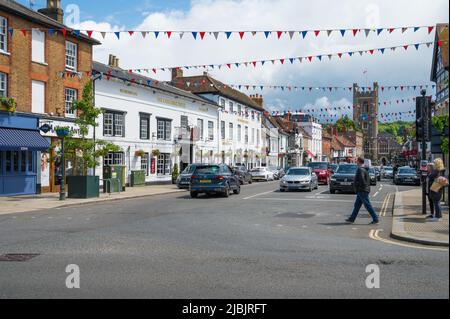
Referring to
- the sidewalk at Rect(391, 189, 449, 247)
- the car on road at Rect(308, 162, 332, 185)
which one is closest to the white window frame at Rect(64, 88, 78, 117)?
the car on road at Rect(308, 162, 332, 185)

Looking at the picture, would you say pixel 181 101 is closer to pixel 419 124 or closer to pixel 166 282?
pixel 419 124

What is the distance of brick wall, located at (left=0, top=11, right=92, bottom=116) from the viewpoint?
23812mm

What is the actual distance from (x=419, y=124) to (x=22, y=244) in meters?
12.4

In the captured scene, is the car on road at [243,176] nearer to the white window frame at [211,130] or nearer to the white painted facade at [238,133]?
the white window frame at [211,130]

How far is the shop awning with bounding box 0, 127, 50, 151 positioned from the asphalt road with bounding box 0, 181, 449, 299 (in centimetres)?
906

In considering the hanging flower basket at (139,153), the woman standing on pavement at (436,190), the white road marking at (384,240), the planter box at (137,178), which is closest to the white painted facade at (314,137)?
the hanging flower basket at (139,153)

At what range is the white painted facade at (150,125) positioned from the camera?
32.3 metres

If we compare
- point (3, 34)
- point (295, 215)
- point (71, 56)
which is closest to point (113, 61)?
point (71, 56)

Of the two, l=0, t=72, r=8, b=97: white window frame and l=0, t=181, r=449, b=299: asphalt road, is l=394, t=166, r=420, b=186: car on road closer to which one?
l=0, t=181, r=449, b=299: asphalt road

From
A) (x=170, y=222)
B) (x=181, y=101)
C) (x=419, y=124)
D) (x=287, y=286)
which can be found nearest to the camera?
(x=287, y=286)

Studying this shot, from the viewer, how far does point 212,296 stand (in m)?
5.86

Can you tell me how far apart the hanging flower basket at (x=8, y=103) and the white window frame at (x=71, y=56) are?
5.40 m

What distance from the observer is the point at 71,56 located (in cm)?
2825
